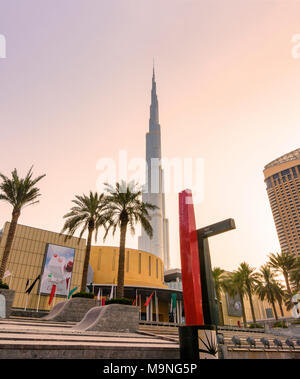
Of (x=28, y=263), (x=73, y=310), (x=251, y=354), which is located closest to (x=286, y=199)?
(x=28, y=263)

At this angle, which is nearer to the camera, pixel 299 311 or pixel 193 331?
pixel 193 331

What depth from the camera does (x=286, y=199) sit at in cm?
11825

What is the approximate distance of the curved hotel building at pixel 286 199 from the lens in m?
113

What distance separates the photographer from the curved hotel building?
113m

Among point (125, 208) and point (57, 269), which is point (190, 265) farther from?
point (57, 269)

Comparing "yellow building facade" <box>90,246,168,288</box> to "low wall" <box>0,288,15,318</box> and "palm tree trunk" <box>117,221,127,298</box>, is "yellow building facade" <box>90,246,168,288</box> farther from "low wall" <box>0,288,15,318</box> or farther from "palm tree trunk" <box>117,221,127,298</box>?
"low wall" <box>0,288,15,318</box>

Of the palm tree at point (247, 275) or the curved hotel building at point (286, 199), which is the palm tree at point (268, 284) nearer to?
the palm tree at point (247, 275)

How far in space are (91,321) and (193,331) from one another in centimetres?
930
